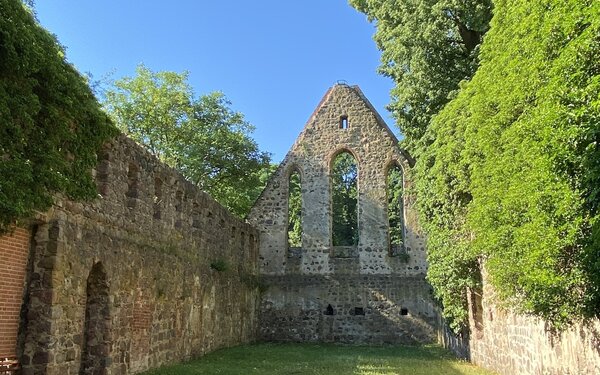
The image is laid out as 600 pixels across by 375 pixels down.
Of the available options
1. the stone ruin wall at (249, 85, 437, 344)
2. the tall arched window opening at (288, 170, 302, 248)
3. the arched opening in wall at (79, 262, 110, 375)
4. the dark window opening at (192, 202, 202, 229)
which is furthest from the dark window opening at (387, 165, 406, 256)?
the arched opening in wall at (79, 262, 110, 375)

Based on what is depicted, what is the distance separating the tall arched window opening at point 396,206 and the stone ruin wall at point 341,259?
456 mm

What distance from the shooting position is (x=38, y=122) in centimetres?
774

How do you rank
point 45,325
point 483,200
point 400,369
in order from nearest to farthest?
point 45,325, point 483,200, point 400,369

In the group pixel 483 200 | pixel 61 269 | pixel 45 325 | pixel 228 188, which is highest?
pixel 228 188

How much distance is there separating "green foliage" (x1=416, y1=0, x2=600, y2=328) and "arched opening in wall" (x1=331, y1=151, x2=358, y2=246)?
78.1ft

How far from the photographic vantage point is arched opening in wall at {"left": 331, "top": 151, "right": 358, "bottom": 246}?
1366 inches

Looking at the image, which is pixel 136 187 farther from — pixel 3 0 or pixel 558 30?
pixel 558 30

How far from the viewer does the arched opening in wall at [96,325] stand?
938 centimetres

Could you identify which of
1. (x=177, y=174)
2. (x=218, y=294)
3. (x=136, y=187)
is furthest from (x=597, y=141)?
(x=218, y=294)

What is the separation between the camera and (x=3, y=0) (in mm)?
6609

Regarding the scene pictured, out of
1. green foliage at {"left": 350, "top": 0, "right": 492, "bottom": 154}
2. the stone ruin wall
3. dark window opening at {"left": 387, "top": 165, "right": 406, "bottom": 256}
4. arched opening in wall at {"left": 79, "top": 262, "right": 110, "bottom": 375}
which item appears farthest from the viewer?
dark window opening at {"left": 387, "top": 165, "right": 406, "bottom": 256}

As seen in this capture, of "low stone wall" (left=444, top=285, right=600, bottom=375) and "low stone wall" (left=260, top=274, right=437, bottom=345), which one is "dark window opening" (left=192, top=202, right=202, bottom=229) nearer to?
"low stone wall" (left=260, top=274, right=437, bottom=345)

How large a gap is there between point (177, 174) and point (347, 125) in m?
10.4

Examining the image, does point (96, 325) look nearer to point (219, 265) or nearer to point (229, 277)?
point (219, 265)
